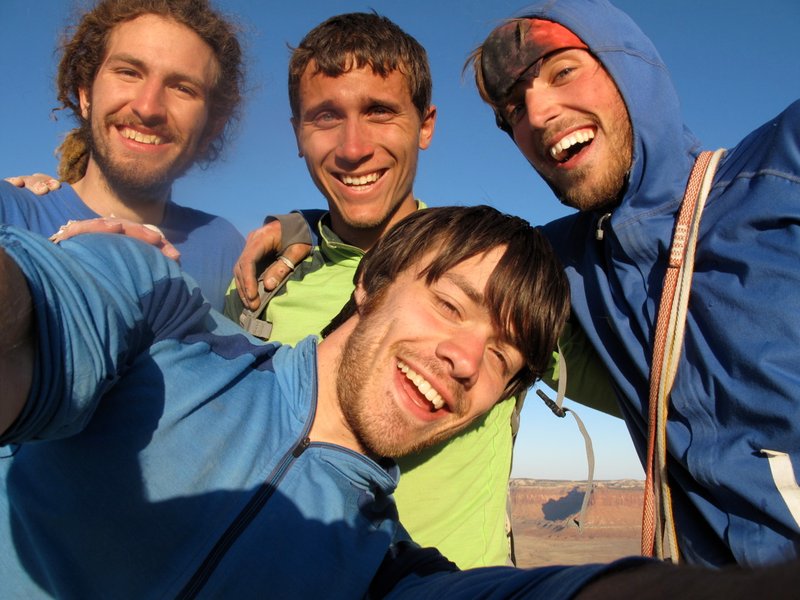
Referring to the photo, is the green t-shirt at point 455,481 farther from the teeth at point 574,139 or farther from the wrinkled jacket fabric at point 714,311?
the teeth at point 574,139

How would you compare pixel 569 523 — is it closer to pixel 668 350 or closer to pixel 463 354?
pixel 668 350

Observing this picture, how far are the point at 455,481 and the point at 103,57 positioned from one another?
3336 millimetres

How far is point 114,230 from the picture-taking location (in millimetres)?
1907

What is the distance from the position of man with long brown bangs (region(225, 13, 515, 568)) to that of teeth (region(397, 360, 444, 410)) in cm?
42

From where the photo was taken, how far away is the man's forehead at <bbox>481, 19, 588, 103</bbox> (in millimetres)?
2986

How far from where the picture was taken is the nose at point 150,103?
3334 millimetres

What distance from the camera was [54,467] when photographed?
5.41ft

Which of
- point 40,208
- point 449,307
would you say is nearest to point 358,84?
point 449,307

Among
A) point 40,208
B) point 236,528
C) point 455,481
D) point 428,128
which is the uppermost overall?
point 428,128

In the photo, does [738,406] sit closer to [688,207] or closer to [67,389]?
[688,207]

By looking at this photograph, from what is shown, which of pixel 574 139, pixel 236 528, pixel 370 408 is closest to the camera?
pixel 236 528

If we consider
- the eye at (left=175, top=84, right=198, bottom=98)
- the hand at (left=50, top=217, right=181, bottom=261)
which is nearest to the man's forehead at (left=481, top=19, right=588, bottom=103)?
the eye at (left=175, top=84, right=198, bottom=98)

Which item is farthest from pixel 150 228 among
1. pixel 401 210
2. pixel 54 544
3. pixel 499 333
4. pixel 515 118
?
pixel 515 118

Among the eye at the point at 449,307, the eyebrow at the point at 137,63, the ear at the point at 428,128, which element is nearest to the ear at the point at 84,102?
the eyebrow at the point at 137,63
